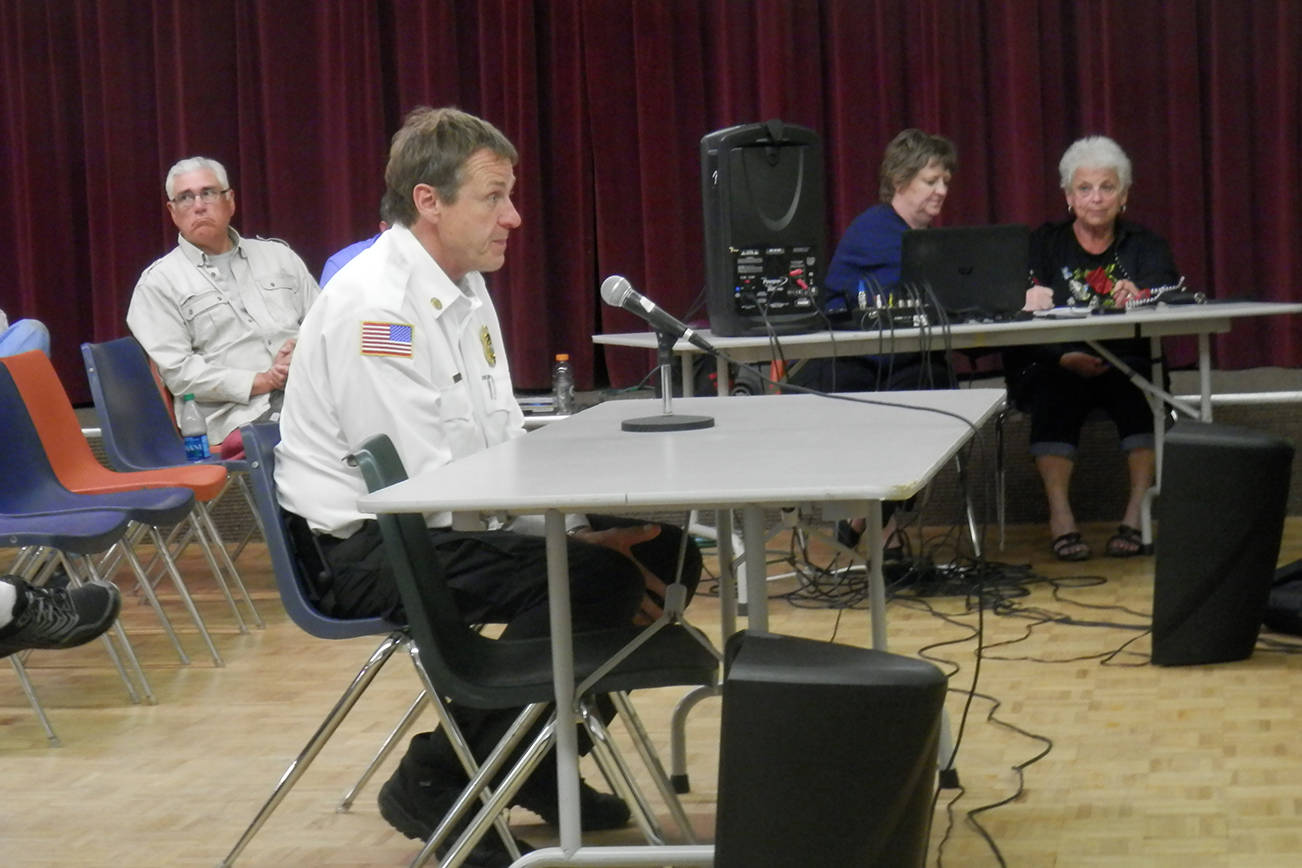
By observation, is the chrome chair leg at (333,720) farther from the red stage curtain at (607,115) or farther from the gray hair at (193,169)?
the gray hair at (193,169)

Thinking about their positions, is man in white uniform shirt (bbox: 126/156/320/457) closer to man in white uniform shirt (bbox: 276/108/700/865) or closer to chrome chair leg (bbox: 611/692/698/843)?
man in white uniform shirt (bbox: 276/108/700/865)

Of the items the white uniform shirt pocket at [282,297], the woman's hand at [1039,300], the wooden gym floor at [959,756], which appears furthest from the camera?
the white uniform shirt pocket at [282,297]

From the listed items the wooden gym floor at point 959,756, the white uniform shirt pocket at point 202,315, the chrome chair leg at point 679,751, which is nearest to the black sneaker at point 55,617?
the wooden gym floor at point 959,756

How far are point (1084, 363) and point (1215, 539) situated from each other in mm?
1550

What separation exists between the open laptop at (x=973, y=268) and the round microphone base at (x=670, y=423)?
6.81 feet

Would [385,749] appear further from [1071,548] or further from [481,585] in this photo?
[1071,548]

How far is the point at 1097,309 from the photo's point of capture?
4652mm

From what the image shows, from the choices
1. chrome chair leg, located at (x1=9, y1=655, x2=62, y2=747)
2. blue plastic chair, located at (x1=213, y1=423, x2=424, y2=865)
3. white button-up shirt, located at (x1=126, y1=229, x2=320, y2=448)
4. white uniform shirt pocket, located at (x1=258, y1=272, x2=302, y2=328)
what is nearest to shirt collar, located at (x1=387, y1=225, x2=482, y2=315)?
blue plastic chair, located at (x1=213, y1=423, x2=424, y2=865)

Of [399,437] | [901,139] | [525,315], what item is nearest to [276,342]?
[525,315]

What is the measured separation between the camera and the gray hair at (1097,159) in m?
5.17

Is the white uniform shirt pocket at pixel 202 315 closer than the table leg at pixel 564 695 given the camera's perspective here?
No

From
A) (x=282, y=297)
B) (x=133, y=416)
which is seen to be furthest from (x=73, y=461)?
(x=282, y=297)

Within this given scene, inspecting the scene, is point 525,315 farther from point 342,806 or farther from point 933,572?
point 342,806

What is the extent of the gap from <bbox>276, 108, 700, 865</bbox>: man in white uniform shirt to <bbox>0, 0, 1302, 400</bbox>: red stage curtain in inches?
103
